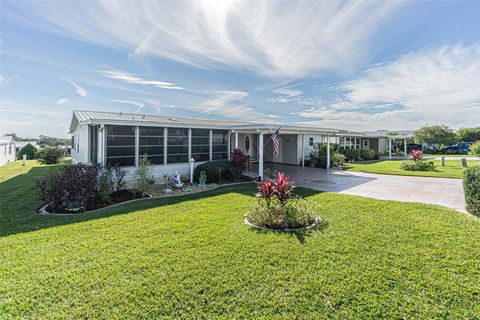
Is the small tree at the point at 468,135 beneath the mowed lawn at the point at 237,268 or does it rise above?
above

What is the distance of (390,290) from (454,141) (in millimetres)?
47556

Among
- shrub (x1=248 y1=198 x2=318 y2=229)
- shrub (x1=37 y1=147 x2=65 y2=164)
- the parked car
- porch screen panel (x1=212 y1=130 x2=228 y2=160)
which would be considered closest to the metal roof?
porch screen panel (x1=212 y1=130 x2=228 y2=160)

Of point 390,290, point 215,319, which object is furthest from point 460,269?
point 215,319

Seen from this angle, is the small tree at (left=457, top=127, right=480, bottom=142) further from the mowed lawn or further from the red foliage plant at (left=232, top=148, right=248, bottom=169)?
the mowed lawn

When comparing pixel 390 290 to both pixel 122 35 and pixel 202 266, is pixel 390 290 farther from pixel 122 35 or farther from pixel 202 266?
pixel 122 35

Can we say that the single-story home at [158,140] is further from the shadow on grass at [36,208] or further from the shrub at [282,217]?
the shrub at [282,217]

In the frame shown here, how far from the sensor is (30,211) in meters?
7.10

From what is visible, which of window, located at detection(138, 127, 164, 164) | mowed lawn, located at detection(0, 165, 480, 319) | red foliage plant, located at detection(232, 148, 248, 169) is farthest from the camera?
red foliage plant, located at detection(232, 148, 248, 169)

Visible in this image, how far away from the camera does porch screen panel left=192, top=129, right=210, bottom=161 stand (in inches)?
492

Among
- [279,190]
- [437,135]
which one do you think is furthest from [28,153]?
[437,135]

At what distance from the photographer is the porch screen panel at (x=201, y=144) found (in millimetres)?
12492

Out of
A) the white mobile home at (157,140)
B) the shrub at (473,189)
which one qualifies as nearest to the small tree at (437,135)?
the white mobile home at (157,140)

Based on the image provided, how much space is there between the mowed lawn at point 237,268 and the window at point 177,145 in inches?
224

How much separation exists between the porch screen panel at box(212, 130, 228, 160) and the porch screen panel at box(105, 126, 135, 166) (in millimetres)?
4638
